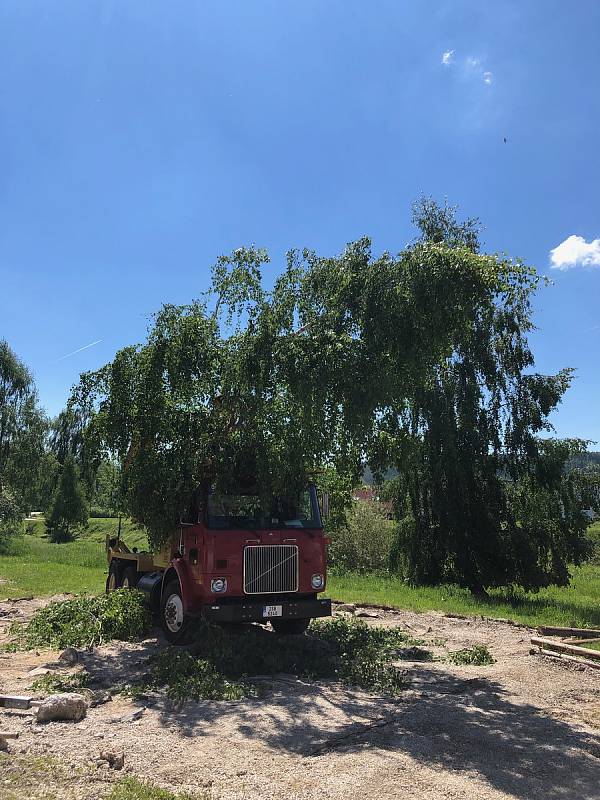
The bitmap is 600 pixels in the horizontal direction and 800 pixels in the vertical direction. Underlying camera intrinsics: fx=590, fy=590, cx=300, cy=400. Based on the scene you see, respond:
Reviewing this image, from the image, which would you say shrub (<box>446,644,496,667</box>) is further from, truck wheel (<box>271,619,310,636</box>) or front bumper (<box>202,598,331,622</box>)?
truck wheel (<box>271,619,310,636</box>)

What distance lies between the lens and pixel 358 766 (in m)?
4.96

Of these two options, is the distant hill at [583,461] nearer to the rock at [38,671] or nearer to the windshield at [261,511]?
the windshield at [261,511]

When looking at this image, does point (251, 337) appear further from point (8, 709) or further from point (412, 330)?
point (8, 709)

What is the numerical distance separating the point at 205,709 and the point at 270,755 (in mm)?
1639

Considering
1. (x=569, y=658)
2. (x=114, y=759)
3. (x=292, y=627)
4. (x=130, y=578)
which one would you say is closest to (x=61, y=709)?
(x=114, y=759)

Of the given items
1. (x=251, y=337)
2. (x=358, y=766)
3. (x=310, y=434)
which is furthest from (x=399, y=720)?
(x=251, y=337)

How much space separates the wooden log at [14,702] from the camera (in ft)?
21.1

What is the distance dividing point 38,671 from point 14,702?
1864mm

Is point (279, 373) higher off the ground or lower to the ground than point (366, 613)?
higher

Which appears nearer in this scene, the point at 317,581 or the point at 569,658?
the point at 569,658

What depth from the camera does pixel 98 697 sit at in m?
7.09

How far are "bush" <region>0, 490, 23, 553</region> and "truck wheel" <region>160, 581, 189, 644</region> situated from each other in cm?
2973

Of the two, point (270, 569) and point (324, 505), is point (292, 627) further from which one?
point (324, 505)

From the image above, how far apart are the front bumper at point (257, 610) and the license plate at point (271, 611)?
0.05 meters
